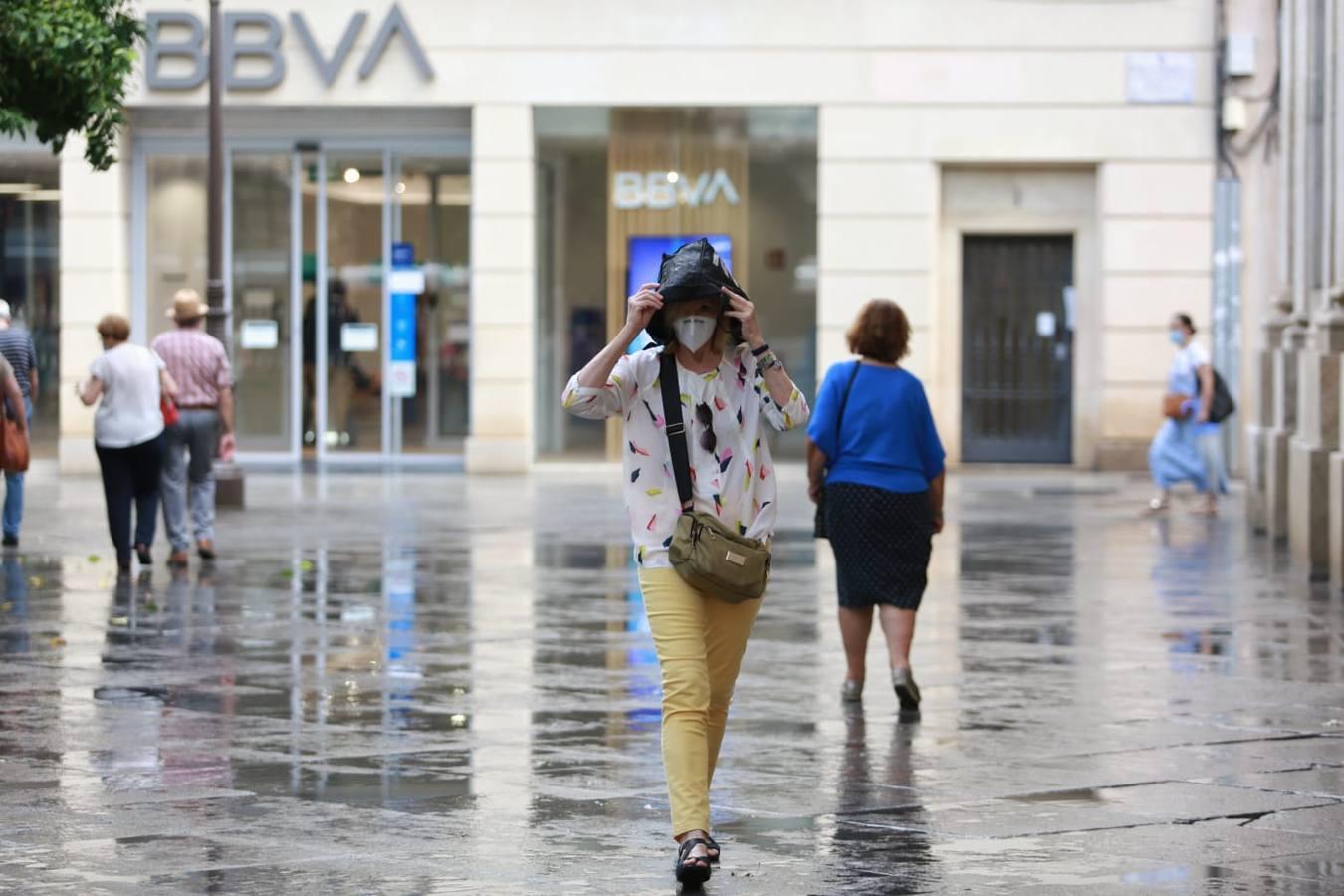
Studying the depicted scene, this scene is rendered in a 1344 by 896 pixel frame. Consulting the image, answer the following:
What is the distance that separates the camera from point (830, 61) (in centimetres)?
2583

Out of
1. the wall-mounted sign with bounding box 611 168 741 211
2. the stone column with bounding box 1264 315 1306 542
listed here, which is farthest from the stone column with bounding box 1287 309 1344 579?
the wall-mounted sign with bounding box 611 168 741 211

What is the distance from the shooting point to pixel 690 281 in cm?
644

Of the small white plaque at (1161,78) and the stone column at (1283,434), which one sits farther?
the small white plaque at (1161,78)

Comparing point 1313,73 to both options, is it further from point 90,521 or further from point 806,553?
point 90,521

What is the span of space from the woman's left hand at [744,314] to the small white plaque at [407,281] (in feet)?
67.3

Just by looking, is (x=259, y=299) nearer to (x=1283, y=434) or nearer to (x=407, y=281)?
(x=407, y=281)

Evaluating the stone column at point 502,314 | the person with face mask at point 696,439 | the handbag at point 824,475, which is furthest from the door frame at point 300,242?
the person with face mask at point 696,439

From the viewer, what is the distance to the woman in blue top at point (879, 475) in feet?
31.4

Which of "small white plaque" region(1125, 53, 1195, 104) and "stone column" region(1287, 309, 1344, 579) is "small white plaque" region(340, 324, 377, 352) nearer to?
"small white plaque" region(1125, 53, 1195, 104)

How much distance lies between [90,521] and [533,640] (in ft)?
27.4

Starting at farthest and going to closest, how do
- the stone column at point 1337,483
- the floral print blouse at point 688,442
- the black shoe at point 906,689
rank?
the stone column at point 1337,483
the black shoe at point 906,689
the floral print blouse at point 688,442

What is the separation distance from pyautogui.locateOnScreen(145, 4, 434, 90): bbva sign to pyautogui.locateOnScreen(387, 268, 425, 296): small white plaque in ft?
7.54

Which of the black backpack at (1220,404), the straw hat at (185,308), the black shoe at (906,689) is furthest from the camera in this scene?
the black backpack at (1220,404)

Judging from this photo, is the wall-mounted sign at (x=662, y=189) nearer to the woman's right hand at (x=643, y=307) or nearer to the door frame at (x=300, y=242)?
the door frame at (x=300, y=242)
